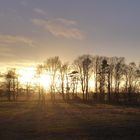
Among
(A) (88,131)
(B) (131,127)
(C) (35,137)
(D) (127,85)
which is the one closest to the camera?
(C) (35,137)

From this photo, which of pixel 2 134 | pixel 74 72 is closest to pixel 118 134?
pixel 2 134

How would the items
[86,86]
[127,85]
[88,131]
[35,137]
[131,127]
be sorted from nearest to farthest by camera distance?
[35,137]
[88,131]
[131,127]
[86,86]
[127,85]

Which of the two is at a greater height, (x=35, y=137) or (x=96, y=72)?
(x=96, y=72)

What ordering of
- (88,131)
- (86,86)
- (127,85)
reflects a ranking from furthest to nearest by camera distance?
(127,85)
(86,86)
(88,131)

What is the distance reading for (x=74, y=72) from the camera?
127938 mm

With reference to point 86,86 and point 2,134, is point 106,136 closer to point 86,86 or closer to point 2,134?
point 2,134

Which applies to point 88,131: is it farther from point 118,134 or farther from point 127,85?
point 127,85

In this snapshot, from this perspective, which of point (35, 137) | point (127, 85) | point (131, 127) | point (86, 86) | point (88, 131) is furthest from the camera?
point (127, 85)

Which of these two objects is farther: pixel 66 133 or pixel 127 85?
pixel 127 85

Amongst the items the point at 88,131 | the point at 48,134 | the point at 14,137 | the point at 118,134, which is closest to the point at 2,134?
the point at 14,137

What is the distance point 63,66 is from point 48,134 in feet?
335

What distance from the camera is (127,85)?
128 m

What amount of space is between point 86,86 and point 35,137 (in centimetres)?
9073

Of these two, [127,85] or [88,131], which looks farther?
[127,85]
